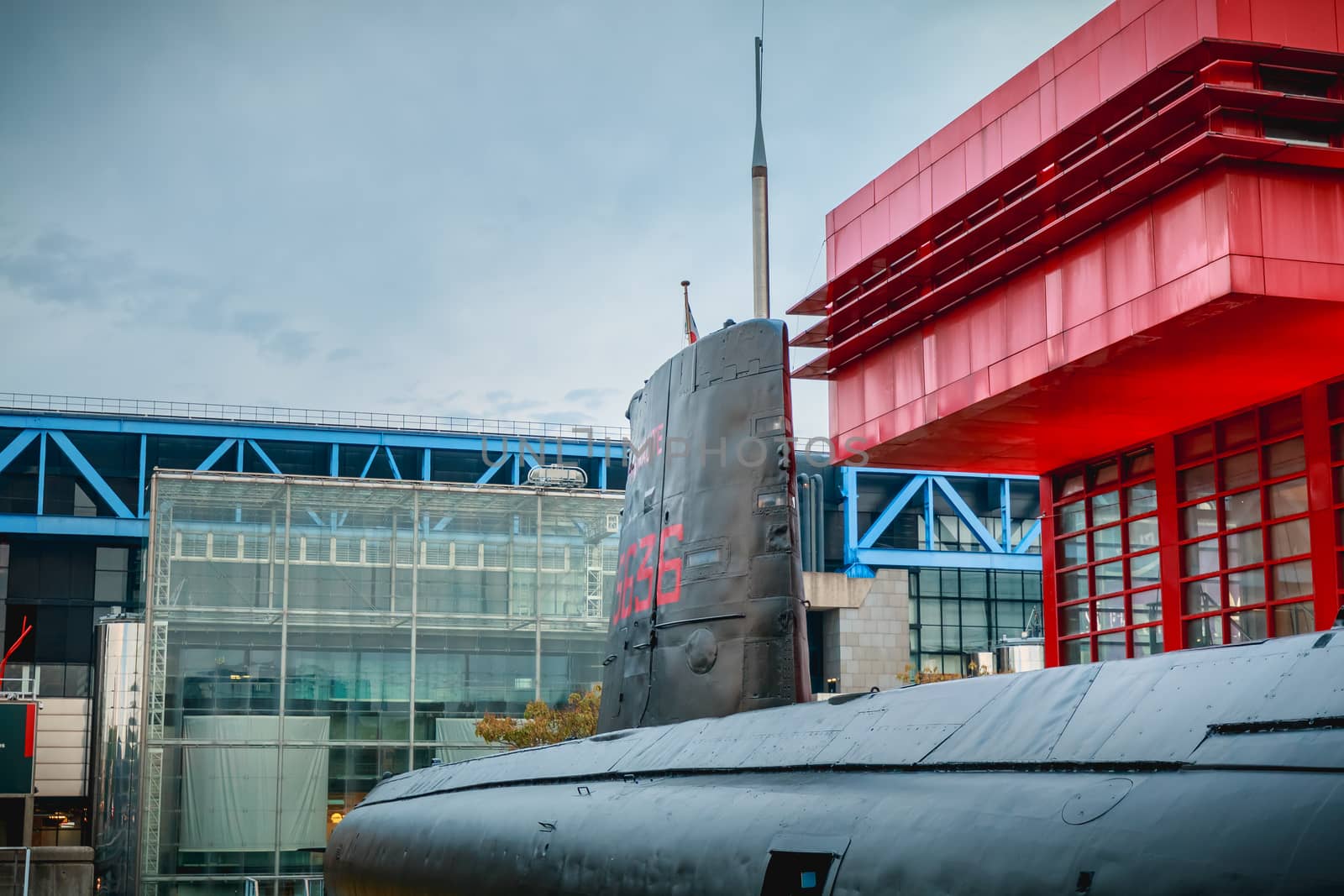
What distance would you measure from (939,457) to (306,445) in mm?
38470

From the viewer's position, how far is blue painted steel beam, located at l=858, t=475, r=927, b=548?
56.4 m

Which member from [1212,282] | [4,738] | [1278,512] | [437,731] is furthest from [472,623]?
[1212,282]

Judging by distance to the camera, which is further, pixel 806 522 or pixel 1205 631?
pixel 806 522

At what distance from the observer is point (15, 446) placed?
50.4 metres

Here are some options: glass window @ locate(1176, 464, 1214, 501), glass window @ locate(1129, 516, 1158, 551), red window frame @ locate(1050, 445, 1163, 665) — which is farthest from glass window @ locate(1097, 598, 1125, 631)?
glass window @ locate(1176, 464, 1214, 501)

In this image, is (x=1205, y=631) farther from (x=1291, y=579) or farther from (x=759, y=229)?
(x=759, y=229)

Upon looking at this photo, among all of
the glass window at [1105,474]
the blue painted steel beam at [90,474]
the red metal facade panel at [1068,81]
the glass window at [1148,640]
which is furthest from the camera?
the blue painted steel beam at [90,474]

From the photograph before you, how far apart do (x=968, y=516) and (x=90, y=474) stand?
3340 centimetres

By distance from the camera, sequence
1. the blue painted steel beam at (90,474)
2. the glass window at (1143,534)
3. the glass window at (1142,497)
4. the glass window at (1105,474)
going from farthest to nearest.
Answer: the blue painted steel beam at (90,474)
the glass window at (1105,474)
the glass window at (1142,497)
the glass window at (1143,534)

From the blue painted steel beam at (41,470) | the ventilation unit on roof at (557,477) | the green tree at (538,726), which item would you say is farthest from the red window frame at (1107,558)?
the blue painted steel beam at (41,470)

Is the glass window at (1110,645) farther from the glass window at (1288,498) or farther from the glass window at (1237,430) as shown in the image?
the glass window at (1288,498)

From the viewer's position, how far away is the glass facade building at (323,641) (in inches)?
1232

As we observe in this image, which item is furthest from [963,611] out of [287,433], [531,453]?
[287,433]

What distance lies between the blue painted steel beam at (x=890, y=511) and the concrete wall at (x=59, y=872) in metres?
34.2
